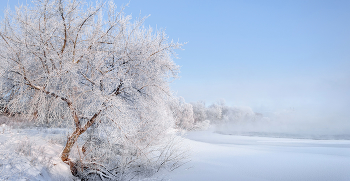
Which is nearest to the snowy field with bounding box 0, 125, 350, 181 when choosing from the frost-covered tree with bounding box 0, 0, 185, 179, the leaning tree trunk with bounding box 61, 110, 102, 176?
the leaning tree trunk with bounding box 61, 110, 102, 176

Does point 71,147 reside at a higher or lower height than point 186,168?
higher

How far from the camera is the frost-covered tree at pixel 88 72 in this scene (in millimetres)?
4414

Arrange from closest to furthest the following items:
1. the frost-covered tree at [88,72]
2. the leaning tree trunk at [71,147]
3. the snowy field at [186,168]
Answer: the snowy field at [186,168] → the frost-covered tree at [88,72] → the leaning tree trunk at [71,147]

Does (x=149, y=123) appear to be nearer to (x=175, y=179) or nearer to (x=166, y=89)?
(x=166, y=89)

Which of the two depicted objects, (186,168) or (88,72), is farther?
(186,168)

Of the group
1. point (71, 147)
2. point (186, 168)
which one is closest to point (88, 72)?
point (71, 147)

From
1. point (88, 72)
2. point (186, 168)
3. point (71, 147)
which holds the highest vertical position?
point (88, 72)

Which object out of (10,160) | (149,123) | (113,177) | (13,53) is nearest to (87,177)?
(113,177)

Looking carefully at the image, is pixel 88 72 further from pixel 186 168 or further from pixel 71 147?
pixel 186 168

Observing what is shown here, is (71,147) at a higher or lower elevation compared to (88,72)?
lower

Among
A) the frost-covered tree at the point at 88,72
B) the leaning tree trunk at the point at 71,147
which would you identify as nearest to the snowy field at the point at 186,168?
the leaning tree trunk at the point at 71,147

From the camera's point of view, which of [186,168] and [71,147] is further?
[186,168]

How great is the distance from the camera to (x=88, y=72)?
5172mm

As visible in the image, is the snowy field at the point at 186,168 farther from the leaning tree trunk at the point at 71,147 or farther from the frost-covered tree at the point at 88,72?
the frost-covered tree at the point at 88,72
